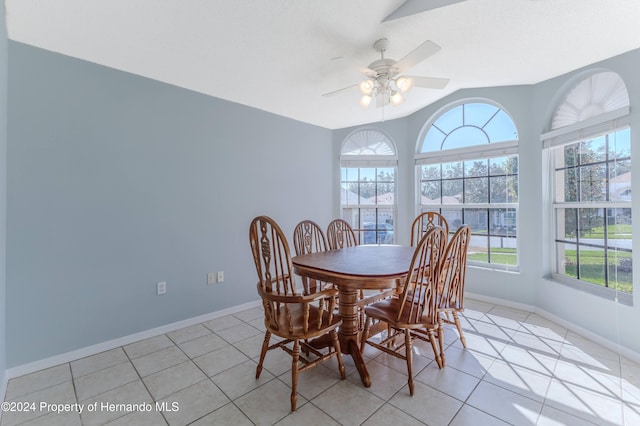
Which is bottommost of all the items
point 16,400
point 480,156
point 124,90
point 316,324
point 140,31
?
point 16,400

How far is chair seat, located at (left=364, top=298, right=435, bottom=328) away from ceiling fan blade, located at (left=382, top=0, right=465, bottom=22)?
191cm

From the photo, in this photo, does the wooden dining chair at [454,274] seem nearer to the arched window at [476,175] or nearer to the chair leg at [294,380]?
the chair leg at [294,380]

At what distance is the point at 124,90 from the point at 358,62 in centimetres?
205

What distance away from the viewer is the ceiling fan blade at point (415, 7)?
5.78 ft

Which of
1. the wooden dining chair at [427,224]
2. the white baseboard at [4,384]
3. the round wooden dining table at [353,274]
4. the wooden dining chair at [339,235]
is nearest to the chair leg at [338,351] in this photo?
the round wooden dining table at [353,274]

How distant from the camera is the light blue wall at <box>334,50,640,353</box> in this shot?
2176 millimetres

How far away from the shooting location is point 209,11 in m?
1.76

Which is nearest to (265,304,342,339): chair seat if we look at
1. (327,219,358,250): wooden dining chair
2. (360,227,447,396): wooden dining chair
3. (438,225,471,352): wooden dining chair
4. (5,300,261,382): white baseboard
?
(360,227,447,396): wooden dining chair

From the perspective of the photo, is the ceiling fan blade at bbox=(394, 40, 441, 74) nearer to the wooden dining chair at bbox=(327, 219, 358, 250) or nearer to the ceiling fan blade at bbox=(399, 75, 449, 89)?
the ceiling fan blade at bbox=(399, 75, 449, 89)

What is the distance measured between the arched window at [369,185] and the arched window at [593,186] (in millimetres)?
1877

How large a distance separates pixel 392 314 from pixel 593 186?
2.31m

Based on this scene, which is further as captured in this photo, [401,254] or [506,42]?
[401,254]

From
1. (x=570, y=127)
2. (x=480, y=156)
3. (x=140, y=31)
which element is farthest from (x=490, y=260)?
(x=140, y=31)

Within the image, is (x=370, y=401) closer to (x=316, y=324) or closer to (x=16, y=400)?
(x=316, y=324)
